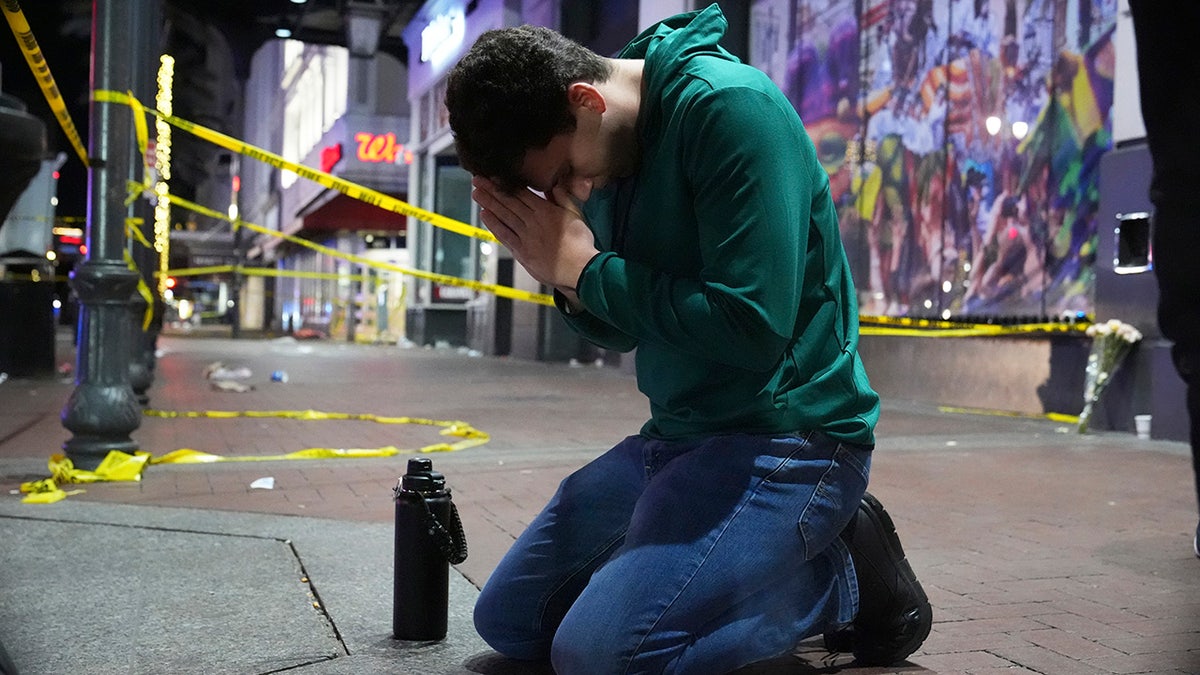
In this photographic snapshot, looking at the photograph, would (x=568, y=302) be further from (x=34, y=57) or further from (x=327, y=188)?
(x=327, y=188)

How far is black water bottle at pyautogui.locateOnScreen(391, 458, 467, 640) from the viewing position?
297 centimetres

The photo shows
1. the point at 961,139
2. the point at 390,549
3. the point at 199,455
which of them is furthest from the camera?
the point at 961,139

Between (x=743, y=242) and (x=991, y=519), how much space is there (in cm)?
326

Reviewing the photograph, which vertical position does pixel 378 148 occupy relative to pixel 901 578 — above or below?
above

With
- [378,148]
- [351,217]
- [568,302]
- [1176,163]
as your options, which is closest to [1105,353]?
[568,302]

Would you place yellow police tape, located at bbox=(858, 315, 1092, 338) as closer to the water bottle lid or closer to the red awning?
the water bottle lid

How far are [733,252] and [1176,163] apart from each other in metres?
1.29

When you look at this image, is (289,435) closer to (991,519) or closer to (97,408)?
(97,408)

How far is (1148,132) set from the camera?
3.42 ft

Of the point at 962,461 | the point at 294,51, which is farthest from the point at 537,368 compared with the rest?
the point at 294,51

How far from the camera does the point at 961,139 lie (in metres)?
11.1

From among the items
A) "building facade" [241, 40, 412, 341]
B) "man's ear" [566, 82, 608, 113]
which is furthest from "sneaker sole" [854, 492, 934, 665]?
"building facade" [241, 40, 412, 341]

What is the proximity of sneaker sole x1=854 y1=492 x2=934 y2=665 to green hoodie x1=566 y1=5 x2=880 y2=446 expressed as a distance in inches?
10.7

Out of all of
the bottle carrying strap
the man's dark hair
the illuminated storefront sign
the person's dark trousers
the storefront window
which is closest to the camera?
the person's dark trousers
